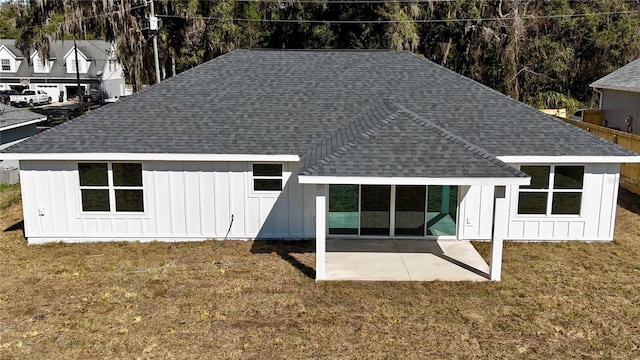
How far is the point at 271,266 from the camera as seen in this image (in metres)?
11.9

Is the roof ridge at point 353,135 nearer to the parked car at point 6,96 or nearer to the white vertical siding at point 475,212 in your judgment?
the white vertical siding at point 475,212

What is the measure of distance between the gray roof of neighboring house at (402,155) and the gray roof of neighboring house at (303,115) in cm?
5

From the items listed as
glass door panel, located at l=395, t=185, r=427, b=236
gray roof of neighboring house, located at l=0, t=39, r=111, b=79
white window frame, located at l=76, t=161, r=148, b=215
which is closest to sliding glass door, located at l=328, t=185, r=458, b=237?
glass door panel, located at l=395, t=185, r=427, b=236

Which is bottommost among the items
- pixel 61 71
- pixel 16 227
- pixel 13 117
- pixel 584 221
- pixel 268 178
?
pixel 16 227

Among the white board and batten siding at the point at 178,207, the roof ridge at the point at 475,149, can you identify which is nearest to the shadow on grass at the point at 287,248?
the white board and batten siding at the point at 178,207

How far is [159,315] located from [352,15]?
32.4m

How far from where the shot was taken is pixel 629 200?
18141 mm

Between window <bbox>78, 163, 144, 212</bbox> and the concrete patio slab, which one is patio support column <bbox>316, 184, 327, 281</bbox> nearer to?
the concrete patio slab

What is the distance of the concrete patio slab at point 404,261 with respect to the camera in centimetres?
1133

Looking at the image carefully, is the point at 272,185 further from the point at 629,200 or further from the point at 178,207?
the point at 629,200

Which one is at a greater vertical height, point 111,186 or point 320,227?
point 111,186

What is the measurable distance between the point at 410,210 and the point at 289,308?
5084 millimetres

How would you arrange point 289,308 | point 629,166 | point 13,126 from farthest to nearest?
point 13,126 < point 629,166 < point 289,308

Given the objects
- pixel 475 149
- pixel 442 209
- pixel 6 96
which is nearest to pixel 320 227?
pixel 475 149
